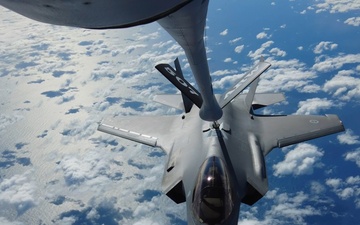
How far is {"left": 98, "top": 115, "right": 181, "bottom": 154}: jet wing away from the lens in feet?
57.1

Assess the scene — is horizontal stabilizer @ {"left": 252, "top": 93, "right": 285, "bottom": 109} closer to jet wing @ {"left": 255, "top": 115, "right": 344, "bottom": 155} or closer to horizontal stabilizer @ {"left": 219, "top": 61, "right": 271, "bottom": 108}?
jet wing @ {"left": 255, "top": 115, "right": 344, "bottom": 155}

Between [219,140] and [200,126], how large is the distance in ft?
7.35

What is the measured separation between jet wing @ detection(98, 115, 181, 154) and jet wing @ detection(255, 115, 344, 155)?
5354mm

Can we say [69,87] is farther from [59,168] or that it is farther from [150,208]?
[150,208]

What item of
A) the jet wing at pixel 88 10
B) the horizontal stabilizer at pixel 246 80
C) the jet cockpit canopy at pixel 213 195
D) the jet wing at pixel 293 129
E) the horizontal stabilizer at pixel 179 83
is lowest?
the jet wing at pixel 293 129

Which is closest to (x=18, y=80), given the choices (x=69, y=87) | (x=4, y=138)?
(x=69, y=87)

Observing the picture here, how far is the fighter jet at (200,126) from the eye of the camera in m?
2.61

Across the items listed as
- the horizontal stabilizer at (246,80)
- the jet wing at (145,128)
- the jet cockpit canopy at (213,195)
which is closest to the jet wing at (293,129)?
the horizontal stabilizer at (246,80)

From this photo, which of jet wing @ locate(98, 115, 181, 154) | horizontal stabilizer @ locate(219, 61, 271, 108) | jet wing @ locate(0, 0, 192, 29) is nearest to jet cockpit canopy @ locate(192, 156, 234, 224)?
horizontal stabilizer @ locate(219, 61, 271, 108)

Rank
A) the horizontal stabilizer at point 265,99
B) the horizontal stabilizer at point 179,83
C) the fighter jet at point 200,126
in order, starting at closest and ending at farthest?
1. the fighter jet at point 200,126
2. the horizontal stabilizer at point 179,83
3. the horizontal stabilizer at point 265,99

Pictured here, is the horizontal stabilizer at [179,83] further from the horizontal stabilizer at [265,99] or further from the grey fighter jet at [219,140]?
the horizontal stabilizer at [265,99]

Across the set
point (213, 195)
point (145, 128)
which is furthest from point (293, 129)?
point (145, 128)

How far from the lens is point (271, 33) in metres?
114

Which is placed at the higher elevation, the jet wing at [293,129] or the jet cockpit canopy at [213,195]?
the jet cockpit canopy at [213,195]
